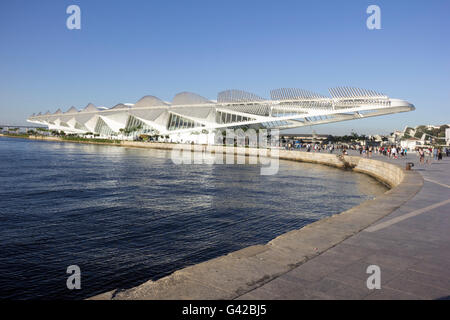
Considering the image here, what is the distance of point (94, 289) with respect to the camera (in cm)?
518

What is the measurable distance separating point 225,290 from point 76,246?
5.27 metres

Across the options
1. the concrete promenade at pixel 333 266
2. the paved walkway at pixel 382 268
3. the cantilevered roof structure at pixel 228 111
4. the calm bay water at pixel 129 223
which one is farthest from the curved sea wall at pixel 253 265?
the cantilevered roof structure at pixel 228 111

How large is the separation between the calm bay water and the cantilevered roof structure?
27273 mm

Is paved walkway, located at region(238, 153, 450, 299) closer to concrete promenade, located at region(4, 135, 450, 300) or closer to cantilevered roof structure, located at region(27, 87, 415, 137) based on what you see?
concrete promenade, located at region(4, 135, 450, 300)

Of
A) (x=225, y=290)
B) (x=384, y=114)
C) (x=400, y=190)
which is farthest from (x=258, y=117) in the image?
(x=225, y=290)

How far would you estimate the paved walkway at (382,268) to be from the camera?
3.17 meters

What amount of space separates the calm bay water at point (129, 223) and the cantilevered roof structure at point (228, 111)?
27273 millimetres

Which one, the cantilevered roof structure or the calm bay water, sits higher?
the cantilevered roof structure

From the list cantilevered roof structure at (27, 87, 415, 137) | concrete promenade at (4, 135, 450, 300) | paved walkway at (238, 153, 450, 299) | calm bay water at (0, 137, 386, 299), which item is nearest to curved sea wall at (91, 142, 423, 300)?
concrete promenade at (4, 135, 450, 300)

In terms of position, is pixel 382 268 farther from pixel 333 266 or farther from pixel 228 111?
pixel 228 111

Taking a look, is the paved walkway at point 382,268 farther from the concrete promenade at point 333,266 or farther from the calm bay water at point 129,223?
the calm bay water at point 129,223

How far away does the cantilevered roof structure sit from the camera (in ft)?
137
